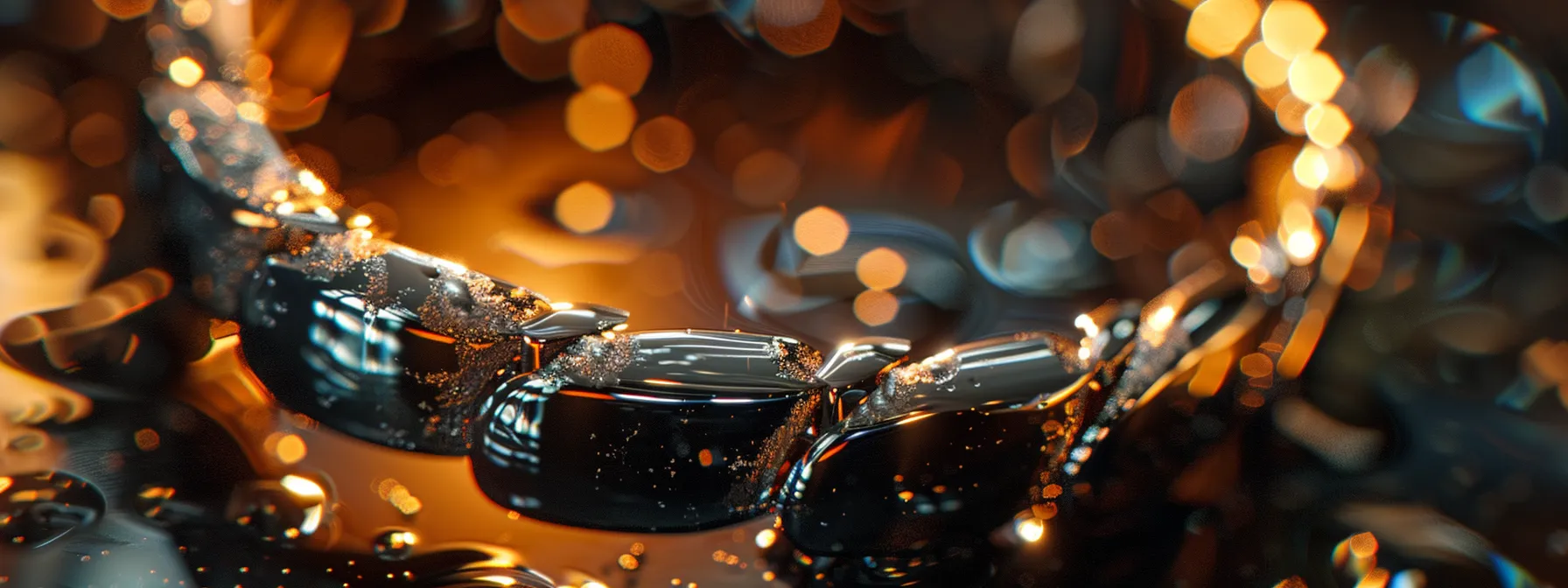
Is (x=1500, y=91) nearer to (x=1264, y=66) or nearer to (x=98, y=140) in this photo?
(x=1264, y=66)

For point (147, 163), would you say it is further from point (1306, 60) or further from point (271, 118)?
point (1306, 60)

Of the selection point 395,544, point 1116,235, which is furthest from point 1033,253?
point 395,544

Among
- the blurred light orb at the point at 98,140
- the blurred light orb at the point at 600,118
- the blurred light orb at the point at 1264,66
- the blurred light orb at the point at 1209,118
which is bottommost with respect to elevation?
the blurred light orb at the point at 1209,118

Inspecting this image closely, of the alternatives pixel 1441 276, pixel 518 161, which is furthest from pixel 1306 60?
pixel 518 161

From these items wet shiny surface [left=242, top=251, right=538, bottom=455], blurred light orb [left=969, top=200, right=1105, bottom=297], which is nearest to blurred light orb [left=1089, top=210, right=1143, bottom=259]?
blurred light orb [left=969, top=200, right=1105, bottom=297]

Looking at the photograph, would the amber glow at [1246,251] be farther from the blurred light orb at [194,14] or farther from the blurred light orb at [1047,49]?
the blurred light orb at [194,14]

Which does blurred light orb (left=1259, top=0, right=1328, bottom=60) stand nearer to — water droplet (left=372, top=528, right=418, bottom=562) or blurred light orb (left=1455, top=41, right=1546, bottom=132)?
blurred light orb (left=1455, top=41, right=1546, bottom=132)

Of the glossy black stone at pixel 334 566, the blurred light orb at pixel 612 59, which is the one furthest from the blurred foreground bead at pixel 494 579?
the blurred light orb at pixel 612 59
